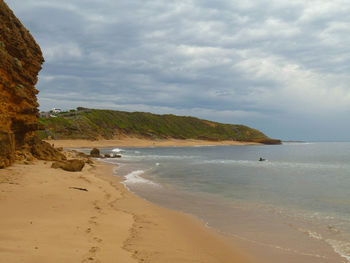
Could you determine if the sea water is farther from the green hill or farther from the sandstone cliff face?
the green hill

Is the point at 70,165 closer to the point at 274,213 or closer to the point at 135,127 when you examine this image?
the point at 274,213

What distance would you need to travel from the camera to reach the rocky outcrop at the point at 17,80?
51.1 ft

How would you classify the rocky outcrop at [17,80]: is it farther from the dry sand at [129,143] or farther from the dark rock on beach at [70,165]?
the dry sand at [129,143]

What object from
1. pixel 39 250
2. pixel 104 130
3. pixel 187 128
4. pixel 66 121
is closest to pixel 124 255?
pixel 39 250

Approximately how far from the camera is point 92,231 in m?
6.36

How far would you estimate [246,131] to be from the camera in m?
152

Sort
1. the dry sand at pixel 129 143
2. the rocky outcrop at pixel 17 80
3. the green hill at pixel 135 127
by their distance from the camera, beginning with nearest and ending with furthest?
1. the rocky outcrop at pixel 17 80
2. the dry sand at pixel 129 143
3. the green hill at pixel 135 127

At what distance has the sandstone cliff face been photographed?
15.6 meters

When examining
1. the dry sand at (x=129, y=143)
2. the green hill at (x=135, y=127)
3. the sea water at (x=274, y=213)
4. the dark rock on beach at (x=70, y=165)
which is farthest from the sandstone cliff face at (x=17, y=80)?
the green hill at (x=135, y=127)

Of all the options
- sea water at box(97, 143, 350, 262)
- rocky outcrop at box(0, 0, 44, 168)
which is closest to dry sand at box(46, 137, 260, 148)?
rocky outcrop at box(0, 0, 44, 168)

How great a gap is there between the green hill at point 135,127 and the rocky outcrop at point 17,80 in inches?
2326

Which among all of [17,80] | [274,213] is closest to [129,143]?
[17,80]

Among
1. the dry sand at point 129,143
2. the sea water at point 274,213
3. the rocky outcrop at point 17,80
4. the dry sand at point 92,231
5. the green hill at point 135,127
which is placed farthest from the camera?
the green hill at point 135,127

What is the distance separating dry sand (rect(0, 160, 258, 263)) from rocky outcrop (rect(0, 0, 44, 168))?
6.05 m
